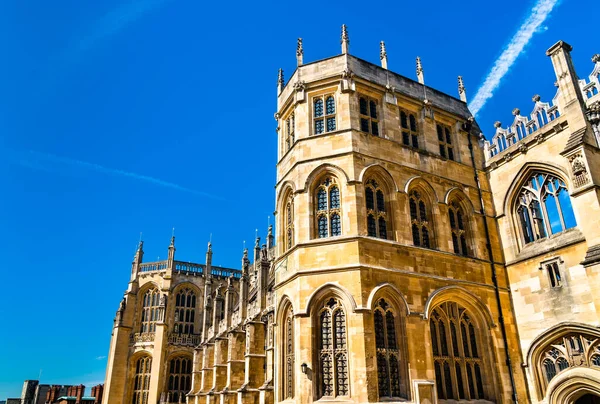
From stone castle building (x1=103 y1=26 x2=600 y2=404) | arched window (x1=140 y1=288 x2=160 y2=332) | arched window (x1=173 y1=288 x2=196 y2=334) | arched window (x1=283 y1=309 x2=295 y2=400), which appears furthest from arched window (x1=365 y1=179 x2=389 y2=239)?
arched window (x1=140 y1=288 x2=160 y2=332)

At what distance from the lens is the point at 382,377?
51.9ft

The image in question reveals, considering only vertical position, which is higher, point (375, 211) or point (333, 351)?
point (375, 211)

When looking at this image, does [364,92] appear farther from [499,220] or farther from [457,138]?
[499,220]

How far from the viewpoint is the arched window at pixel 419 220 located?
19.2 metres

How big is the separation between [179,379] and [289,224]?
36129 mm

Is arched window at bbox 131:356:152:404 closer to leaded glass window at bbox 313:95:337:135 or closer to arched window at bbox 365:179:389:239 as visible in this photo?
leaded glass window at bbox 313:95:337:135

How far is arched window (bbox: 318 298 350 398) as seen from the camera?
15656 mm

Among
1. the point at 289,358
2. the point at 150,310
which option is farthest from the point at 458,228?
the point at 150,310

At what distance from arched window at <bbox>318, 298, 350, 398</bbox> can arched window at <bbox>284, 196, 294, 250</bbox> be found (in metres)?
3.66

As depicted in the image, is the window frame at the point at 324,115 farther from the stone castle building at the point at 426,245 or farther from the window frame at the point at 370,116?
the window frame at the point at 370,116

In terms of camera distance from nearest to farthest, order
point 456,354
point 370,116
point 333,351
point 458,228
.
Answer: point 333,351 → point 456,354 → point 370,116 → point 458,228

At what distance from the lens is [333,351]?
16062 millimetres

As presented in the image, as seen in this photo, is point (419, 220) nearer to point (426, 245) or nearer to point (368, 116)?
point (426, 245)

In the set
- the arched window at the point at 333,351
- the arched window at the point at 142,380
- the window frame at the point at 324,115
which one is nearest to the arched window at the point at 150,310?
the arched window at the point at 142,380
